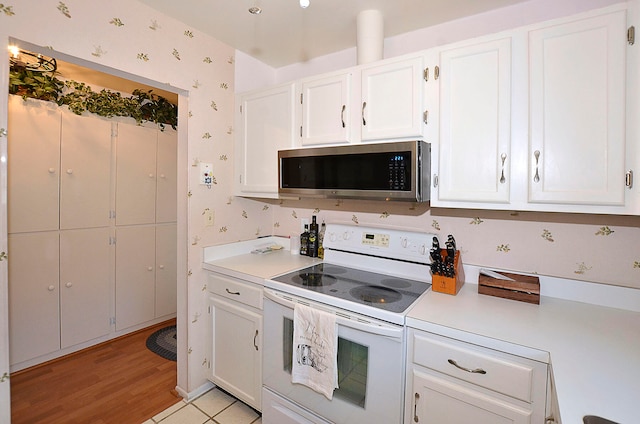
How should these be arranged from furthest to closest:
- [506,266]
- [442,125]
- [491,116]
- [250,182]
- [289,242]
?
1. [289,242]
2. [250,182]
3. [506,266]
4. [442,125]
5. [491,116]

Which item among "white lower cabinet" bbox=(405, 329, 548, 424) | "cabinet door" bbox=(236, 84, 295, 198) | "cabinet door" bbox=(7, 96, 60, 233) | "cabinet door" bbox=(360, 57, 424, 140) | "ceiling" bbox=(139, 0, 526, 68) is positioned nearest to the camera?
"white lower cabinet" bbox=(405, 329, 548, 424)

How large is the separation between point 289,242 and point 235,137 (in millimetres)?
926

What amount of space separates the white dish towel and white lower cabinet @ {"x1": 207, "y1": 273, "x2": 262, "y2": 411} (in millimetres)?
331

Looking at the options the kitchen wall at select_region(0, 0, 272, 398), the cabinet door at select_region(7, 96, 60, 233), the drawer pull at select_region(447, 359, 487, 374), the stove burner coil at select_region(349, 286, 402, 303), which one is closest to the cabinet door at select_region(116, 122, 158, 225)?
the cabinet door at select_region(7, 96, 60, 233)

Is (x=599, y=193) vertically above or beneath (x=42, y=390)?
above

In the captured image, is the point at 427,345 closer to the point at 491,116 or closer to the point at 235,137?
the point at 491,116

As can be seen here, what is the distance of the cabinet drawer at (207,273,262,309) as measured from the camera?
5.91 ft

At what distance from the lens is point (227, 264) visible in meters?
2.06

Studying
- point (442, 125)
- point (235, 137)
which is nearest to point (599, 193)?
point (442, 125)

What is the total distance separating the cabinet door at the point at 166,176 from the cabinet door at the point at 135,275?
0.21m

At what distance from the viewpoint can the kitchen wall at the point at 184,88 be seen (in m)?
1.37

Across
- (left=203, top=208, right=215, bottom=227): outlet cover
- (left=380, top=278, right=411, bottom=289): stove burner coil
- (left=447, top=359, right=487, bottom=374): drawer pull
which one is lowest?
(left=447, top=359, right=487, bottom=374): drawer pull

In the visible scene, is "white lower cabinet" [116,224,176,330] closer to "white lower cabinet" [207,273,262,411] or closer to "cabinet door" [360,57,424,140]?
"white lower cabinet" [207,273,262,411]

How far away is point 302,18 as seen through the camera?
1805 millimetres
